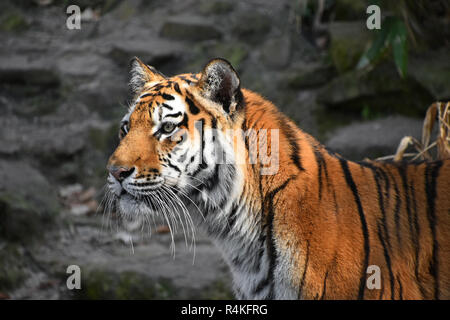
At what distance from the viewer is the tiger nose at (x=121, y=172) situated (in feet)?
6.57

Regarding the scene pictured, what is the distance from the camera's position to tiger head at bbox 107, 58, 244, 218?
6.63 feet

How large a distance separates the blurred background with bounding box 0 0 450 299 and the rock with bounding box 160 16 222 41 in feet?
0.04

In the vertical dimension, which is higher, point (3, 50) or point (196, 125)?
point (3, 50)

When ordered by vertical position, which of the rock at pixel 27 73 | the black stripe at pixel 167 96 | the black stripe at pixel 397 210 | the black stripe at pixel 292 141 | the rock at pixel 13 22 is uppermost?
the rock at pixel 13 22

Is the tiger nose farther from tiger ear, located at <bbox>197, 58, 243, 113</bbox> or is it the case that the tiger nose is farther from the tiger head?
tiger ear, located at <bbox>197, 58, 243, 113</bbox>

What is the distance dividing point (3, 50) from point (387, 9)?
3.75 meters

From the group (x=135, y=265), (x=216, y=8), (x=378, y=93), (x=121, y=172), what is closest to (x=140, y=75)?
(x=121, y=172)

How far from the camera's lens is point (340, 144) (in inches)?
165

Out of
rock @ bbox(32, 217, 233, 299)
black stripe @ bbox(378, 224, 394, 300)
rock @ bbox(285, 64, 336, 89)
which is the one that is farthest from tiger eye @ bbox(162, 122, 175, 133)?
rock @ bbox(285, 64, 336, 89)

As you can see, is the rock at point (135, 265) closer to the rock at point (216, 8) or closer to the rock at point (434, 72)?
the rock at point (434, 72)

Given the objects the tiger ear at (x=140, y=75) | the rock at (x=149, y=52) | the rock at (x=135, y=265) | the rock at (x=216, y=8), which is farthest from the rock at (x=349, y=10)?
the tiger ear at (x=140, y=75)

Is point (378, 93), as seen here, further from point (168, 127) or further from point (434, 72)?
point (168, 127)
